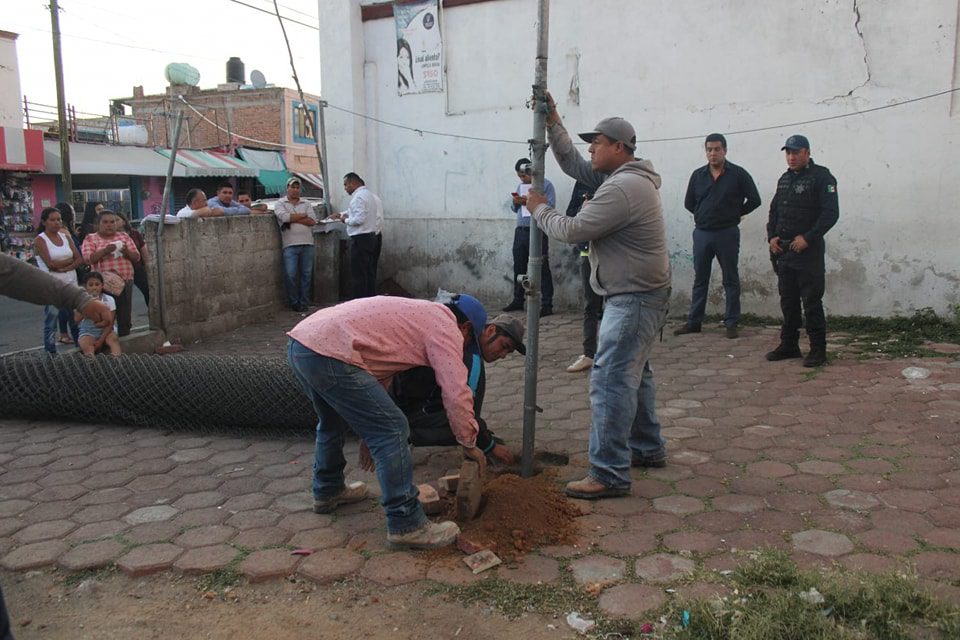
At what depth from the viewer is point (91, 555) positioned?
11.2 ft

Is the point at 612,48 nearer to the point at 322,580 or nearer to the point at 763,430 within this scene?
the point at 763,430

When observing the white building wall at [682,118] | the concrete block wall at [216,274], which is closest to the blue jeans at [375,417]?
the concrete block wall at [216,274]

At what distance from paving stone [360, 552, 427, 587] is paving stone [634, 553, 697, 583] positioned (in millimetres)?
880

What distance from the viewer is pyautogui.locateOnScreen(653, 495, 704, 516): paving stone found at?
12.0 ft

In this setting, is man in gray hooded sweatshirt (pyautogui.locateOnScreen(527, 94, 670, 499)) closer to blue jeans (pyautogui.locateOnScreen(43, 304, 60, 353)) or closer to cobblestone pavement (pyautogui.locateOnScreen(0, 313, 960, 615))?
cobblestone pavement (pyautogui.locateOnScreen(0, 313, 960, 615))

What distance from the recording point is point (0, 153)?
58.4 ft

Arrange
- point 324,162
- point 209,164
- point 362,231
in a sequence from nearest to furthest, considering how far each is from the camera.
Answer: point 362,231
point 324,162
point 209,164

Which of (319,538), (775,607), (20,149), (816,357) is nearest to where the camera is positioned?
(775,607)

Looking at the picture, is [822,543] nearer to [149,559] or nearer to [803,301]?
[149,559]

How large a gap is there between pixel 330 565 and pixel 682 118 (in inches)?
265

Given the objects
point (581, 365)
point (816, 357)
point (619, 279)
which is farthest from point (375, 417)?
point (816, 357)

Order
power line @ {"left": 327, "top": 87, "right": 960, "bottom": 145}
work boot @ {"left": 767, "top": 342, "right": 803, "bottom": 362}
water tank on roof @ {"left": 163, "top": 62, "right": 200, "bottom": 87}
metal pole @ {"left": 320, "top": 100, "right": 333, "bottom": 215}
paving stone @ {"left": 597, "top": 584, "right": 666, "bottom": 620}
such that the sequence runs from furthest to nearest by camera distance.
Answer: water tank on roof @ {"left": 163, "top": 62, "right": 200, "bottom": 87} < metal pole @ {"left": 320, "top": 100, "right": 333, "bottom": 215} < power line @ {"left": 327, "top": 87, "right": 960, "bottom": 145} < work boot @ {"left": 767, "top": 342, "right": 803, "bottom": 362} < paving stone @ {"left": 597, "top": 584, "right": 666, "bottom": 620}

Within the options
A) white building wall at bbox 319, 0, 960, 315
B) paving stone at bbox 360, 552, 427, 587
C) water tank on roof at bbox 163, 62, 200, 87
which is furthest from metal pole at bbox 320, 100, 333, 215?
water tank on roof at bbox 163, 62, 200, 87

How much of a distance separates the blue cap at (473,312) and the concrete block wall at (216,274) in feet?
16.9
